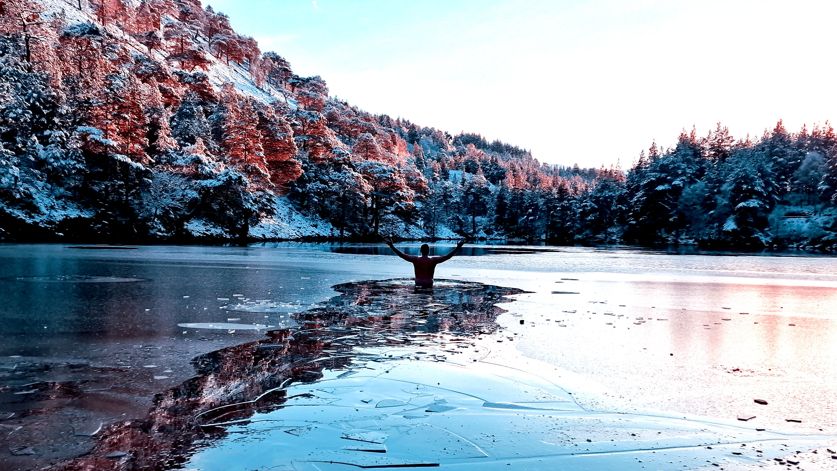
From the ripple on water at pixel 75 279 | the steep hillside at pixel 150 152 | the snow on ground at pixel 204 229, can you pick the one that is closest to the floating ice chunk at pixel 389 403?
the ripple on water at pixel 75 279

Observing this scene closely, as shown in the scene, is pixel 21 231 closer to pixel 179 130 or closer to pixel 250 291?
pixel 179 130

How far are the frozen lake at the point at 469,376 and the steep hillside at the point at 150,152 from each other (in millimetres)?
37492

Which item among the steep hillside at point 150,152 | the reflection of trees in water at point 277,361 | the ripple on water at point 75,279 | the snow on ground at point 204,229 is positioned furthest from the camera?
the snow on ground at point 204,229

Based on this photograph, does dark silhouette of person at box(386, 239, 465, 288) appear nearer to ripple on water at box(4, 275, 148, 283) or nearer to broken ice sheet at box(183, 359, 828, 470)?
ripple on water at box(4, 275, 148, 283)

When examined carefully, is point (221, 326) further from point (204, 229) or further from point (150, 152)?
point (150, 152)

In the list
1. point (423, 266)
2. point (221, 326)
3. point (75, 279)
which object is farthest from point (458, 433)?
point (75, 279)

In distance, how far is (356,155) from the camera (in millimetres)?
84812

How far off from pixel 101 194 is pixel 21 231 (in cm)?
727

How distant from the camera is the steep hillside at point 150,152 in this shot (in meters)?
44.4

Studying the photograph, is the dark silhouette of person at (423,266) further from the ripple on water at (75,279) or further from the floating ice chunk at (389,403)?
the floating ice chunk at (389,403)

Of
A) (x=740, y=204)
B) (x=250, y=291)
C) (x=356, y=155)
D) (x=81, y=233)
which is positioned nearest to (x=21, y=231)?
(x=81, y=233)

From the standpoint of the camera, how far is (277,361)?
6.64 m

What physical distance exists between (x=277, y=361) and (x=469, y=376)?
8.11ft

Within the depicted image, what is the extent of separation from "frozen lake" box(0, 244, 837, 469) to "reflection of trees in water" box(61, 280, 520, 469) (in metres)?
0.10
